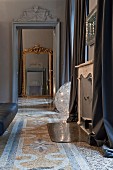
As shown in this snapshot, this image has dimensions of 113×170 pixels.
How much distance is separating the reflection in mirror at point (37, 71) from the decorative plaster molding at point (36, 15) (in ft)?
13.6

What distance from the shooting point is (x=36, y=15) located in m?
7.12

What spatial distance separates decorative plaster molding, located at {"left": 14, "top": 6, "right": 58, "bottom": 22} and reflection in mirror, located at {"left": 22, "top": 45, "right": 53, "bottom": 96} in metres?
4.14

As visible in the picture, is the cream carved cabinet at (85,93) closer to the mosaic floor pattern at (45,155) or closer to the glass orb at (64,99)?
the mosaic floor pattern at (45,155)

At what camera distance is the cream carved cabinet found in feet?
12.4

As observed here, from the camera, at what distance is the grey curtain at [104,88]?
264 centimetres

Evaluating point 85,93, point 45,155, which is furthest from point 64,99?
point 45,155

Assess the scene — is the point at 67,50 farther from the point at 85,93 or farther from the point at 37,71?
the point at 37,71

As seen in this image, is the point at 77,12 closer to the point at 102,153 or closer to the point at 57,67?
the point at 57,67

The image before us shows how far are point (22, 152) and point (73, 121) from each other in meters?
2.17

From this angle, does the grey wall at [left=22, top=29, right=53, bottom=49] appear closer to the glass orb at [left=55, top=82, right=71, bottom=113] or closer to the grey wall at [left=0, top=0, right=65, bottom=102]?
the grey wall at [left=0, top=0, right=65, bottom=102]

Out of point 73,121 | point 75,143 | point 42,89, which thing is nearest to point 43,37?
point 42,89

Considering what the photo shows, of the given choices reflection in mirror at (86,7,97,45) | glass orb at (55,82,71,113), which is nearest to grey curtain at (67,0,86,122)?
reflection in mirror at (86,7,97,45)

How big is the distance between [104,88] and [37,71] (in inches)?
344

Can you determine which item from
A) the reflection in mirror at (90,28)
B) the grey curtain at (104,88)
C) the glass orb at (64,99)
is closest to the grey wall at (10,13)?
the glass orb at (64,99)
